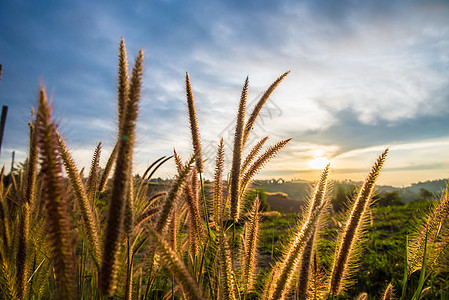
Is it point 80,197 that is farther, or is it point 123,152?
point 80,197

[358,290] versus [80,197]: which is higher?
[80,197]

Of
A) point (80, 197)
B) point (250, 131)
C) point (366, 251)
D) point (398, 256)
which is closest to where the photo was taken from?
point (80, 197)

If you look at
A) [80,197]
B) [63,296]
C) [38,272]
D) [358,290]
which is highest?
[80,197]

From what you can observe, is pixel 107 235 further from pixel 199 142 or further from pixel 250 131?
pixel 250 131

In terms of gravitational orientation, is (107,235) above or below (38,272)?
above

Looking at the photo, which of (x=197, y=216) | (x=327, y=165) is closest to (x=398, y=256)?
(x=327, y=165)

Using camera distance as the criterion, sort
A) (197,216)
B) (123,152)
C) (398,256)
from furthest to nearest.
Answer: (398,256) → (197,216) → (123,152)

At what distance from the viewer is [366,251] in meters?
6.60

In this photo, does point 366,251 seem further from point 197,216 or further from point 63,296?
point 63,296

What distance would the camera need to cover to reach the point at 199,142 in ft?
6.57

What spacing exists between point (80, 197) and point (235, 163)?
0.96 metres

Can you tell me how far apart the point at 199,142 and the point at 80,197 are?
0.89m

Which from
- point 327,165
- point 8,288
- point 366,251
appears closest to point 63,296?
point 8,288

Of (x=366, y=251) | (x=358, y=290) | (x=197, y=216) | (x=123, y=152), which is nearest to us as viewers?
(x=123, y=152)
